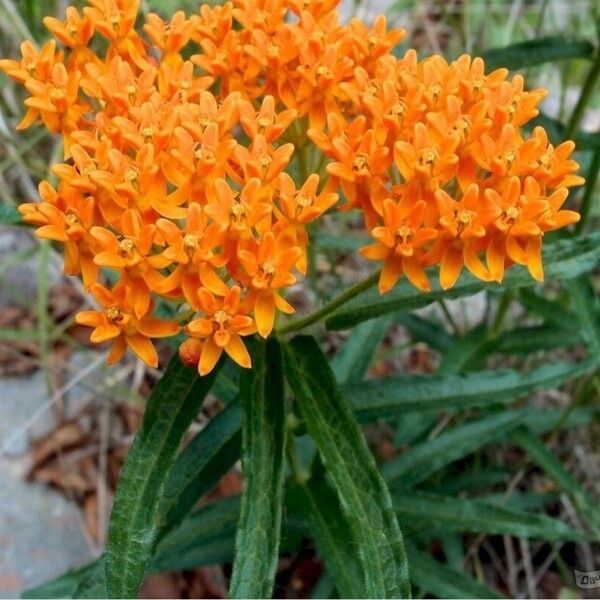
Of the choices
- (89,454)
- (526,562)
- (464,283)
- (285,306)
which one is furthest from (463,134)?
(89,454)

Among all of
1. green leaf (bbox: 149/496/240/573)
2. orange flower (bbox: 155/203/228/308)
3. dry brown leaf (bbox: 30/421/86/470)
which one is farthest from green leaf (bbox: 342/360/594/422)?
dry brown leaf (bbox: 30/421/86/470)

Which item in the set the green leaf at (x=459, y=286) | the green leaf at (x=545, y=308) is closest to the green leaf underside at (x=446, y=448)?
the green leaf at (x=545, y=308)

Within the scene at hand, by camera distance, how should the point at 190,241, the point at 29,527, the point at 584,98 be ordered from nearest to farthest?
the point at 190,241
the point at 584,98
the point at 29,527

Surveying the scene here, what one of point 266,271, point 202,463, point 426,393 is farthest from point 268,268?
point 426,393

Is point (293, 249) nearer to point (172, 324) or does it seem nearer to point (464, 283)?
point (172, 324)

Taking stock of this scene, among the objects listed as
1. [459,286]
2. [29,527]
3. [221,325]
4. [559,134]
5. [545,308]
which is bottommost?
[221,325]

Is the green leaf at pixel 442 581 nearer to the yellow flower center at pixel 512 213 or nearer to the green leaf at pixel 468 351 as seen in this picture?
the green leaf at pixel 468 351

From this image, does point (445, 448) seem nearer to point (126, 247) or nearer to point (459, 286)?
point (459, 286)
